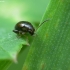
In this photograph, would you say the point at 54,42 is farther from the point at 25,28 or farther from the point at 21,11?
the point at 21,11

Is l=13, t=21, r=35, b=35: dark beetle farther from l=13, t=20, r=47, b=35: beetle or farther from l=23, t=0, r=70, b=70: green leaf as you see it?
l=23, t=0, r=70, b=70: green leaf

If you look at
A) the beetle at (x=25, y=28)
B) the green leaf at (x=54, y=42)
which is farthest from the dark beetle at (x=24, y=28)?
the green leaf at (x=54, y=42)

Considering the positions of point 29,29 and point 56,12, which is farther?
point 29,29

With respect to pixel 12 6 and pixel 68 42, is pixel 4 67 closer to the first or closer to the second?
pixel 68 42

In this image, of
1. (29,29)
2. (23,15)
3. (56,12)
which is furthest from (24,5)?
(56,12)

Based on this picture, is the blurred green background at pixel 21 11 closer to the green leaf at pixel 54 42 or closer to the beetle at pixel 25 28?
the beetle at pixel 25 28
